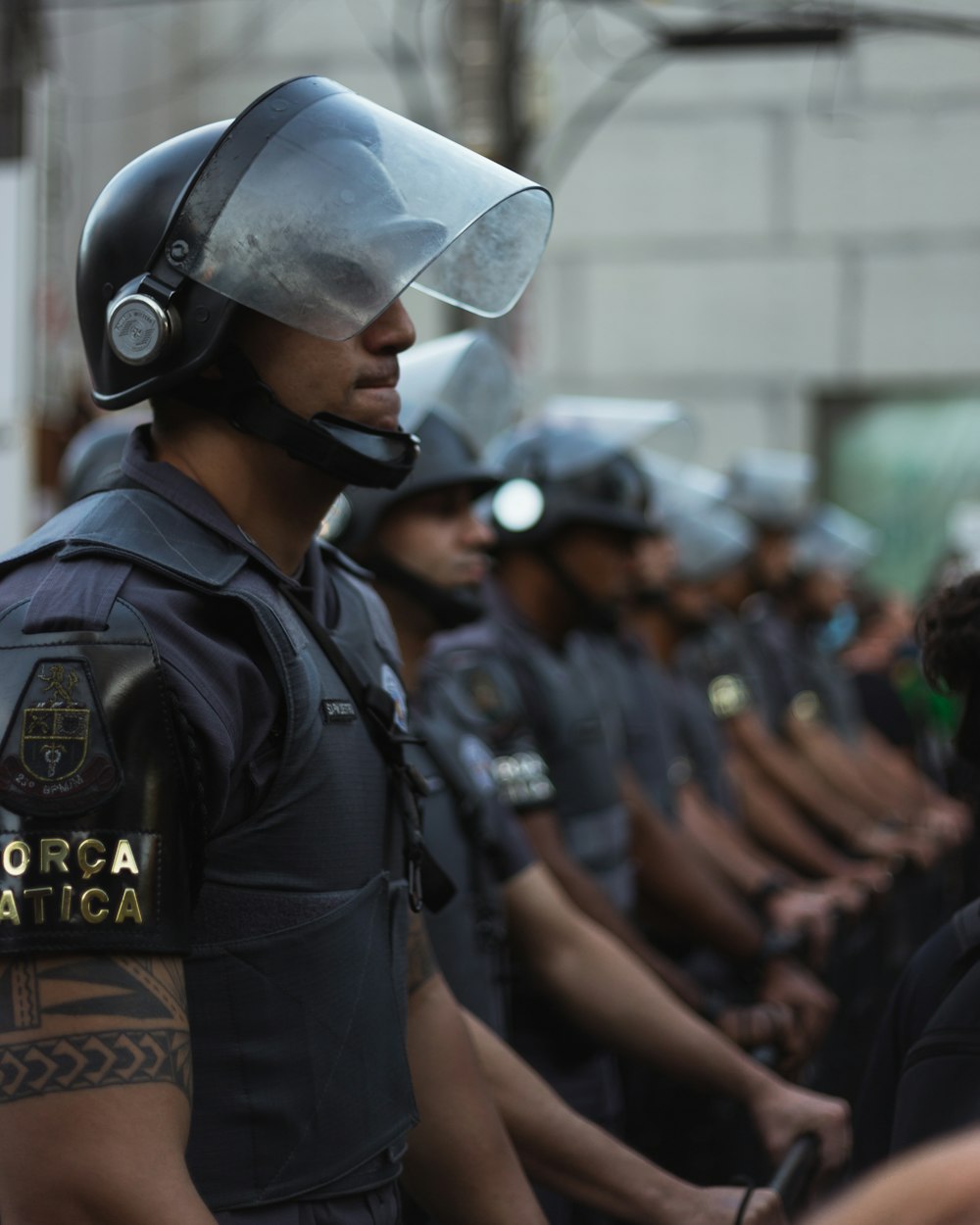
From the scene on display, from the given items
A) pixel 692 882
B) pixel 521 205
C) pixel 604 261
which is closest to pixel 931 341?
pixel 604 261

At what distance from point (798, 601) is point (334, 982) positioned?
9154 millimetres

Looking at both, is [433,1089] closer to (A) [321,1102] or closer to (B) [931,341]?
(A) [321,1102]

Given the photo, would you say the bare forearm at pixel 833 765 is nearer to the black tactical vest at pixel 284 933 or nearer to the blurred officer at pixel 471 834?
the blurred officer at pixel 471 834

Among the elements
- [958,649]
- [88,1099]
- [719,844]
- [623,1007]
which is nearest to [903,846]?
[719,844]

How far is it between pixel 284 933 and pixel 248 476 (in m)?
0.60

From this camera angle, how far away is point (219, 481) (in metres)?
2.38

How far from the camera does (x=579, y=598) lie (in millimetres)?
5301

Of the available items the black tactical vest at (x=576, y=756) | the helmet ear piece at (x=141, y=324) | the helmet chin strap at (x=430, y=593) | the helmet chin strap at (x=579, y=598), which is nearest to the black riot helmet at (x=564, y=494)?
the helmet chin strap at (x=579, y=598)

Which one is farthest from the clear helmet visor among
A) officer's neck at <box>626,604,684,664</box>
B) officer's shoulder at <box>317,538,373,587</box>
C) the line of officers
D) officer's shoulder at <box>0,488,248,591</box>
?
officer's neck at <box>626,604,684,664</box>

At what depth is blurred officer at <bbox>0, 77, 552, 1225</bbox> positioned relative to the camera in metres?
1.92

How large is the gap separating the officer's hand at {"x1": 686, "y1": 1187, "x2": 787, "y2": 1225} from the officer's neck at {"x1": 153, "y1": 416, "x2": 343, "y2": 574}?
1204 mm

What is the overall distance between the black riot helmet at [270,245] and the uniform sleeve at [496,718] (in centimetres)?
178

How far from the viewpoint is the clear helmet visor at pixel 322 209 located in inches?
90.4

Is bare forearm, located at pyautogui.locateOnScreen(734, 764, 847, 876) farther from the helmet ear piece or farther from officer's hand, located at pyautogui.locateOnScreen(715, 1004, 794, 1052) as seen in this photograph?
the helmet ear piece
